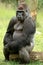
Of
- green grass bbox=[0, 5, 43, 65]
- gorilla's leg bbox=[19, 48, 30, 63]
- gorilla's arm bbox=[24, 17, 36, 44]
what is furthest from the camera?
green grass bbox=[0, 5, 43, 65]

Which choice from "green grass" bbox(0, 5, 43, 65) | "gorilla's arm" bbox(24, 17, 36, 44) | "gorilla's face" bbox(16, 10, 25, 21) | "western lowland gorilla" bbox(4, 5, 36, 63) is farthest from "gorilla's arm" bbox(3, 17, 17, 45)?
"green grass" bbox(0, 5, 43, 65)

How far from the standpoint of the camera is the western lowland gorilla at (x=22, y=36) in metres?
6.42

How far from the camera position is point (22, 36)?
6453mm

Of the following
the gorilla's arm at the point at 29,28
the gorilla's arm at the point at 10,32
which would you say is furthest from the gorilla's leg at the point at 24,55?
the gorilla's arm at the point at 10,32

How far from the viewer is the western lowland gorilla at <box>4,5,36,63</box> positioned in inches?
→ 253

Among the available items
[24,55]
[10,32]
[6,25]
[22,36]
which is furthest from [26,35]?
[6,25]

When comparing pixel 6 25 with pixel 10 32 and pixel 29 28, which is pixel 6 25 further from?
pixel 29 28

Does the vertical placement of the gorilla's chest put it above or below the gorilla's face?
below

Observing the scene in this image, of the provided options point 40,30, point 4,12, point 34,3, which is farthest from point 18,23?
point 4,12

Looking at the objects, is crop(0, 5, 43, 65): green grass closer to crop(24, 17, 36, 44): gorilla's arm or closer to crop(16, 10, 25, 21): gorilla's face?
crop(24, 17, 36, 44): gorilla's arm

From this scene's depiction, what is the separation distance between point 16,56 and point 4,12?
956 cm

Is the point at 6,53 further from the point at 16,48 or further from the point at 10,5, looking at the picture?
the point at 10,5

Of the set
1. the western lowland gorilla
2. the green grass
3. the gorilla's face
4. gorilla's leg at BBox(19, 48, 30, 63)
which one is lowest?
the green grass

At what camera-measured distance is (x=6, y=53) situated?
6.82 metres
